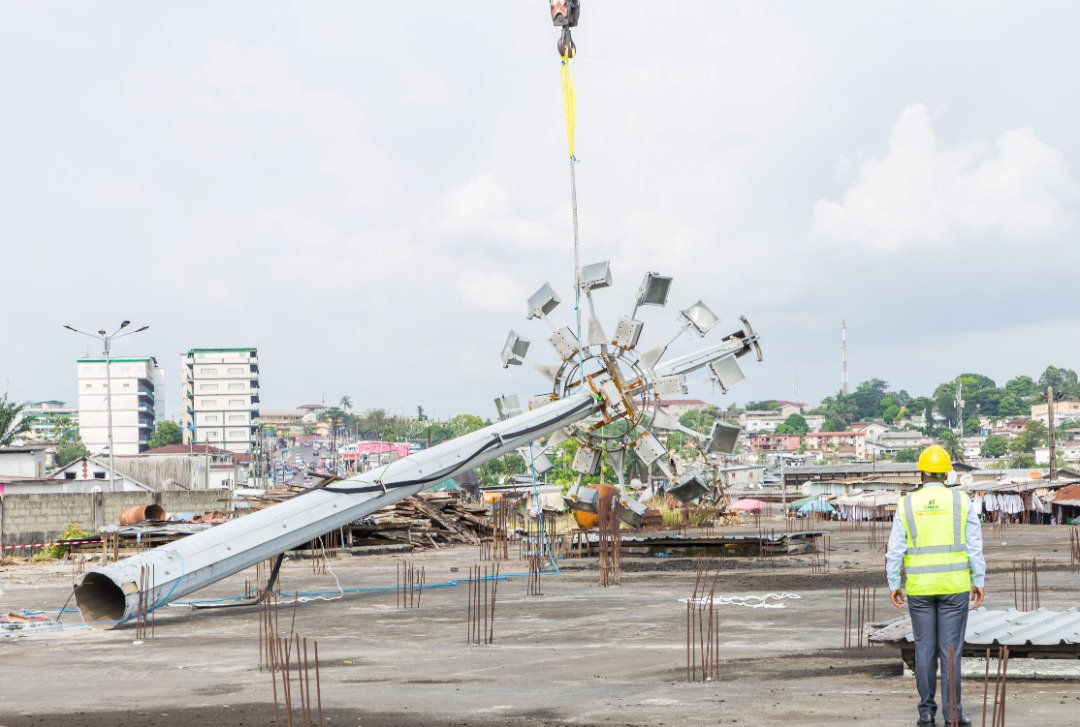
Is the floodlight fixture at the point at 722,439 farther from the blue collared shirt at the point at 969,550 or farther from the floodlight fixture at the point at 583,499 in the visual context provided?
the blue collared shirt at the point at 969,550

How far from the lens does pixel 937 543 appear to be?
1052 cm

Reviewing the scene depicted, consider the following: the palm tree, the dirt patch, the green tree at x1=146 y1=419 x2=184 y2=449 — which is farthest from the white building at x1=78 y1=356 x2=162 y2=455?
the dirt patch

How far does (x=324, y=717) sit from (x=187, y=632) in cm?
912

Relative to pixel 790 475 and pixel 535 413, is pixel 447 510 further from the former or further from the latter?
pixel 790 475

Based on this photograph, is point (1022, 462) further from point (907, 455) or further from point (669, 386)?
point (669, 386)

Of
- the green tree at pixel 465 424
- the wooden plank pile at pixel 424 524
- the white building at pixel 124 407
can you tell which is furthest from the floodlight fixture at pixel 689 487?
the white building at pixel 124 407

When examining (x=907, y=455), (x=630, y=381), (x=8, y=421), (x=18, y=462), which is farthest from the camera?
(x=907, y=455)

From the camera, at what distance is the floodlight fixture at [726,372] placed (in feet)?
121

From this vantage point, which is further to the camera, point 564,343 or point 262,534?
point 564,343

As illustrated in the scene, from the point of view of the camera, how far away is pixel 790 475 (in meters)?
133

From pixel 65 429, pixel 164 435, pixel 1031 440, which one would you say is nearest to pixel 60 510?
pixel 65 429

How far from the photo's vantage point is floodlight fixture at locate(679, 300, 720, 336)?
37094mm

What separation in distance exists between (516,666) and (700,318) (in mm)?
22856

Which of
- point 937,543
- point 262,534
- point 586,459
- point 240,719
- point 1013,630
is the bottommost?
point 240,719
